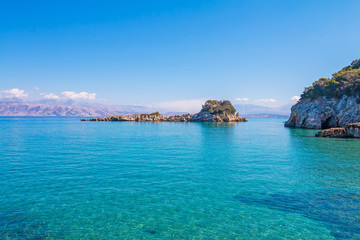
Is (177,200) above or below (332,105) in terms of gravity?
below

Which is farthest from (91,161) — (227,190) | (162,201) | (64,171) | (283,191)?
(283,191)

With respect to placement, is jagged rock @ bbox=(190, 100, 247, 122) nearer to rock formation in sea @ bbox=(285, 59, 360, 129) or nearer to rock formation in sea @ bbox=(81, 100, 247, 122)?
rock formation in sea @ bbox=(81, 100, 247, 122)

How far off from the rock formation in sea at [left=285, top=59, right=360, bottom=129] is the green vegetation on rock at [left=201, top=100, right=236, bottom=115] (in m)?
79.3

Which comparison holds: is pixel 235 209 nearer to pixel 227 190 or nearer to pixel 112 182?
pixel 227 190

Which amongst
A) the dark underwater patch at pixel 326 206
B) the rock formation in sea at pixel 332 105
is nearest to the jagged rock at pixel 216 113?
the rock formation in sea at pixel 332 105

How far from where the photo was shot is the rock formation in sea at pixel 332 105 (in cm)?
7062

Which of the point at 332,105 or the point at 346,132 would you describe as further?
the point at 332,105

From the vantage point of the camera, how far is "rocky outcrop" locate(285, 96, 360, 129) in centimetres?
7000

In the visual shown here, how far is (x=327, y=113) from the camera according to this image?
78.5 meters

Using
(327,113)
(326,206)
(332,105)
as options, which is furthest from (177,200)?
(332,105)

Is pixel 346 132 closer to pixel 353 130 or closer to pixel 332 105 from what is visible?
pixel 353 130

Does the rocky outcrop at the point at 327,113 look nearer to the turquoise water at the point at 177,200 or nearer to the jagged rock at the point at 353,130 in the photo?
Result: the jagged rock at the point at 353,130

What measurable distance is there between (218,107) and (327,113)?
10264 centimetres

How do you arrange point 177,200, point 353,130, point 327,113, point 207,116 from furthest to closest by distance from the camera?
point 207,116 < point 327,113 < point 353,130 < point 177,200
